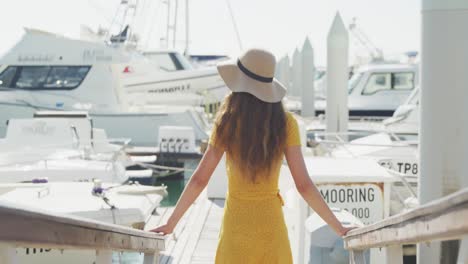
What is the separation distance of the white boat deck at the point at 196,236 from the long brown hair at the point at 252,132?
13.5 ft

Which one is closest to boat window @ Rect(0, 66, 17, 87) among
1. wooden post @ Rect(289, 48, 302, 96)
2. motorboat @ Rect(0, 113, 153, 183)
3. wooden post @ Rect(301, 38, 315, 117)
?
motorboat @ Rect(0, 113, 153, 183)

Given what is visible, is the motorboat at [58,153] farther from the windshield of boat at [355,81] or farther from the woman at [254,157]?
the windshield of boat at [355,81]

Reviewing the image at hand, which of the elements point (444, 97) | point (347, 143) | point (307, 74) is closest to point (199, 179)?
point (444, 97)

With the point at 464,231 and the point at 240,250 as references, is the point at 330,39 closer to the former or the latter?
the point at 240,250

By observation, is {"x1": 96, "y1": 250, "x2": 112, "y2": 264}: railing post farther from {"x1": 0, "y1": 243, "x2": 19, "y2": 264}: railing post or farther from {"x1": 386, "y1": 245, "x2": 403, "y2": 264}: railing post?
{"x1": 386, "y1": 245, "x2": 403, "y2": 264}: railing post

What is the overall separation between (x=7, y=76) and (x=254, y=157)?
18.0 meters

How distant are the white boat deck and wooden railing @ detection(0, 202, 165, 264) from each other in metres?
3.74

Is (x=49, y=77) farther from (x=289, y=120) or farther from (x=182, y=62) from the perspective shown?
(x=289, y=120)

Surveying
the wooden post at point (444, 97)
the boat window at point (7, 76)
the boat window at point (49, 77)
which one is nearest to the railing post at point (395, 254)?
the wooden post at point (444, 97)

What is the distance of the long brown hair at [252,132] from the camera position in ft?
9.65

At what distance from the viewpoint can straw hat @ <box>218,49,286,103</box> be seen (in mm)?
2980

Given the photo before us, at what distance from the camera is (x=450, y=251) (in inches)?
175

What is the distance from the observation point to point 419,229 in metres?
2.38

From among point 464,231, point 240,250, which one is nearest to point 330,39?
point 240,250
